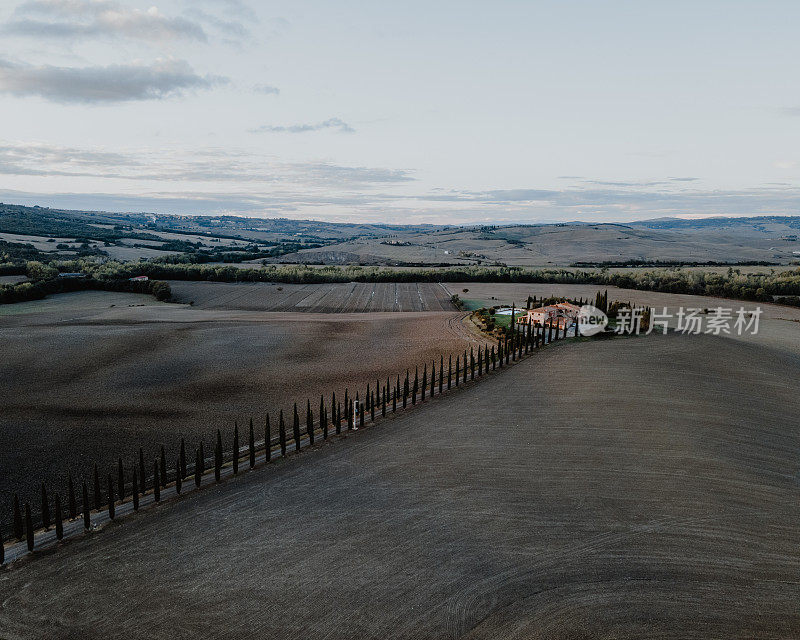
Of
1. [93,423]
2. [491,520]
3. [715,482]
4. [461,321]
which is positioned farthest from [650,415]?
[461,321]

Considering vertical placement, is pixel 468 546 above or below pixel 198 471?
below

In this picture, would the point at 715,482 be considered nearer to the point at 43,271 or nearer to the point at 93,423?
the point at 93,423

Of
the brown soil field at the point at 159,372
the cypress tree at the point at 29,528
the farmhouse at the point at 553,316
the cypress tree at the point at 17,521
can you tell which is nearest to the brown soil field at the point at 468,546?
the cypress tree at the point at 29,528

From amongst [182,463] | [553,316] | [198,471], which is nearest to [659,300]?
[553,316]

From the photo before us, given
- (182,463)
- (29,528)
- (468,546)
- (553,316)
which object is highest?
(553,316)

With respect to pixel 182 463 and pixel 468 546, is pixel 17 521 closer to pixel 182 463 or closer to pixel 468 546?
pixel 182 463

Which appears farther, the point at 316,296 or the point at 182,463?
the point at 316,296

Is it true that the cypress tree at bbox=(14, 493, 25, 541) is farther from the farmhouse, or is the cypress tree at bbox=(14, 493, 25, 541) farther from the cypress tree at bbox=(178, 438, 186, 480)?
the farmhouse
